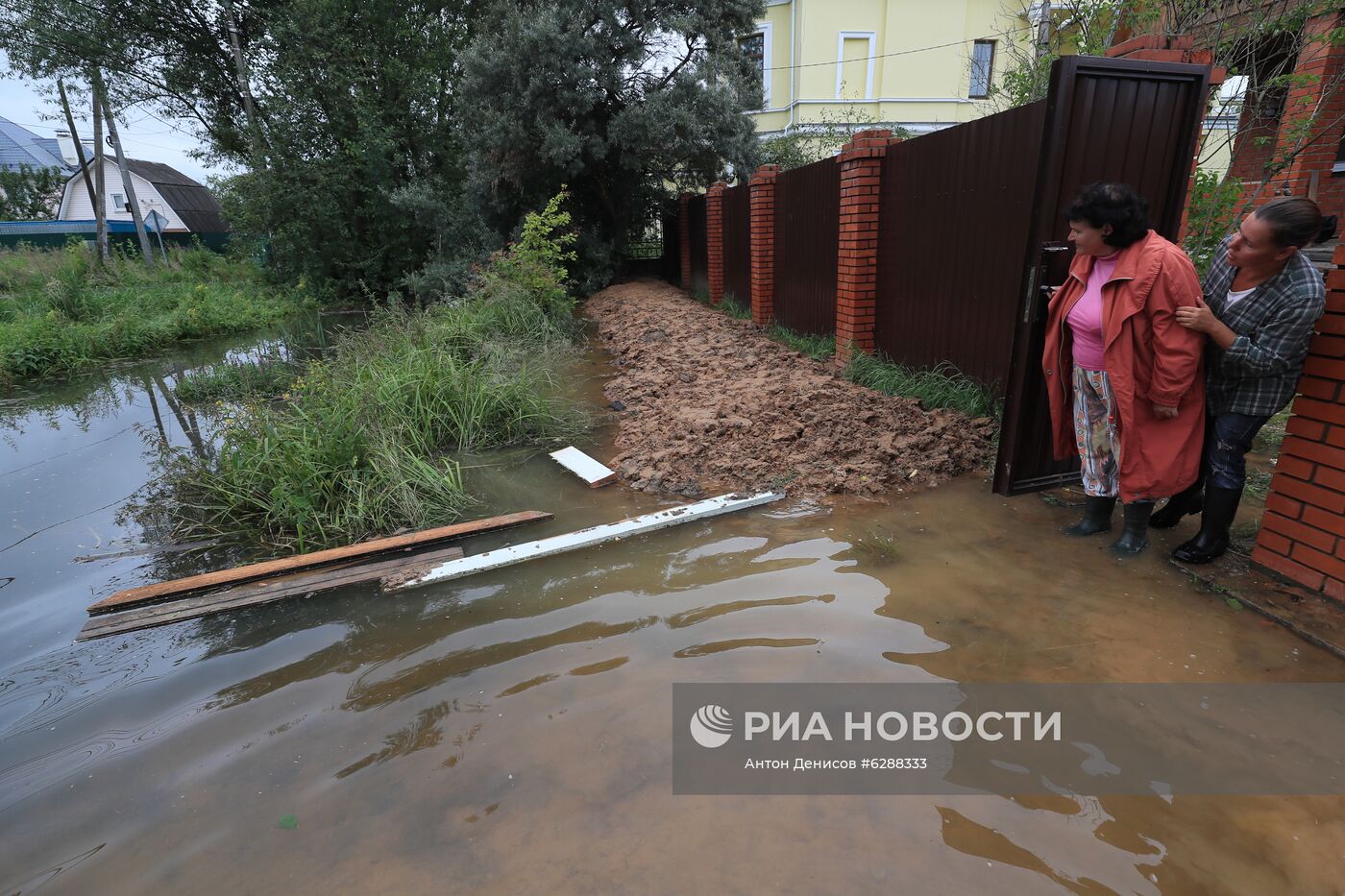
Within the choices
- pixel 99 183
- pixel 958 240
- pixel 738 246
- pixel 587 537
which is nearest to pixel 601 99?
pixel 738 246

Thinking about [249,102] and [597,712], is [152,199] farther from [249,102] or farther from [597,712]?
[597,712]

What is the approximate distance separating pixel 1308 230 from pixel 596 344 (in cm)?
771

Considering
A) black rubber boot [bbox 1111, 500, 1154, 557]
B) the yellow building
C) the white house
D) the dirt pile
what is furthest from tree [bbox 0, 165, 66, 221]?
Answer: black rubber boot [bbox 1111, 500, 1154, 557]

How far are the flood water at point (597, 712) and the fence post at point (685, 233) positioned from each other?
992cm

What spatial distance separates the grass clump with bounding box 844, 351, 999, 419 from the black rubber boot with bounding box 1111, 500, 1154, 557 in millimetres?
1505

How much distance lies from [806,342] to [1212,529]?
4736 mm

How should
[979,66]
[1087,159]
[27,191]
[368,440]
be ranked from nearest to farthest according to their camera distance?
[1087,159], [368,440], [979,66], [27,191]

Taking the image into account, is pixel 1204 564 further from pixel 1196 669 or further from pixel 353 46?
pixel 353 46

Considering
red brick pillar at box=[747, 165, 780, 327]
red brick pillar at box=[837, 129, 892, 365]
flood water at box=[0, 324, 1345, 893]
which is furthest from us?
red brick pillar at box=[747, 165, 780, 327]

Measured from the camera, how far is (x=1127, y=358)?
105 inches

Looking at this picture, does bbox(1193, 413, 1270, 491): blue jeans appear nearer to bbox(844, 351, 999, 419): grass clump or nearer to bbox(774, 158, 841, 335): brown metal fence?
bbox(844, 351, 999, 419): grass clump

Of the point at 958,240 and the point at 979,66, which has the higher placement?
the point at 979,66

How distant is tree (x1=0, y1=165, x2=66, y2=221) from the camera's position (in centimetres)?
3207

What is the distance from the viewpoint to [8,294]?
45.7ft
